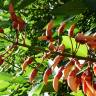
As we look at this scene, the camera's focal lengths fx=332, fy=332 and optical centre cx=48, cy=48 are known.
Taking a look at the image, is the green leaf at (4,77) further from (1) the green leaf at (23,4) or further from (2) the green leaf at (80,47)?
(1) the green leaf at (23,4)

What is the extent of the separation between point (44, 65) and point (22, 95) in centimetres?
26

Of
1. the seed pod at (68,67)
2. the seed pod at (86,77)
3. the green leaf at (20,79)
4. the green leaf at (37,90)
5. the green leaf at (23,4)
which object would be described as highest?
the green leaf at (23,4)

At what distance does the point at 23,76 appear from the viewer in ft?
6.45

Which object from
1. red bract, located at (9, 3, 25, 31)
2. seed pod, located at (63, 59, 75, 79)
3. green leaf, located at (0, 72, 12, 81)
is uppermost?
red bract, located at (9, 3, 25, 31)

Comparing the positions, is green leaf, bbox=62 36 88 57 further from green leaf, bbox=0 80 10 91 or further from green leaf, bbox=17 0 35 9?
green leaf, bbox=0 80 10 91

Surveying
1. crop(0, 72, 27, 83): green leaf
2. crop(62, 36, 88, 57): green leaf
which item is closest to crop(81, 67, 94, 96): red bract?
crop(62, 36, 88, 57): green leaf

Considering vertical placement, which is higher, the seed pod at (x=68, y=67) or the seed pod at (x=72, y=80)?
the seed pod at (x=68, y=67)

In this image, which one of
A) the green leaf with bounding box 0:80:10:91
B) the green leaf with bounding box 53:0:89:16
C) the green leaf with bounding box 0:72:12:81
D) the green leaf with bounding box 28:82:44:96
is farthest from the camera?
the green leaf with bounding box 0:80:10:91

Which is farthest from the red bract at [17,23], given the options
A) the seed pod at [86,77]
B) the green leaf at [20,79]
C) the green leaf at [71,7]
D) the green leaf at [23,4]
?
the green leaf at [20,79]

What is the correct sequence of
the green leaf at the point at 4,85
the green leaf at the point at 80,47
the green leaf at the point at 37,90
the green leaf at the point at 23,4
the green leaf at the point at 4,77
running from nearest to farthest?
1. the green leaf at the point at 23,4
2. the green leaf at the point at 80,47
3. the green leaf at the point at 37,90
4. the green leaf at the point at 4,77
5. the green leaf at the point at 4,85

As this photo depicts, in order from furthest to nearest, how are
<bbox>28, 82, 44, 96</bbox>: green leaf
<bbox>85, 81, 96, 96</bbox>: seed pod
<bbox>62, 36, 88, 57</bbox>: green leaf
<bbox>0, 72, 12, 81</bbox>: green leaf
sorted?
<bbox>0, 72, 12, 81</bbox>: green leaf, <bbox>28, 82, 44, 96</bbox>: green leaf, <bbox>62, 36, 88, 57</bbox>: green leaf, <bbox>85, 81, 96, 96</bbox>: seed pod

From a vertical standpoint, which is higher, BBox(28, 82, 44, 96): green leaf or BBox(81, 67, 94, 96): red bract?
BBox(81, 67, 94, 96): red bract

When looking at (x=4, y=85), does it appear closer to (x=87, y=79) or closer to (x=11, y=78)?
(x=11, y=78)

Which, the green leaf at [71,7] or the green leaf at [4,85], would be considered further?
the green leaf at [4,85]
